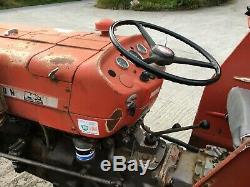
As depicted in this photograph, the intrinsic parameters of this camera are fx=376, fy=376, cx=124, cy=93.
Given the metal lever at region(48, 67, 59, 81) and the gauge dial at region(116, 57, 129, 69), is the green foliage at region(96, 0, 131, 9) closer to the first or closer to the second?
the gauge dial at region(116, 57, 129, 69)

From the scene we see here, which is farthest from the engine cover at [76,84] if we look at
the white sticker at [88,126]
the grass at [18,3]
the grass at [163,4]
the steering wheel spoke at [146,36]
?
the grass at [18,3]

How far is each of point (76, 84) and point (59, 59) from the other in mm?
173

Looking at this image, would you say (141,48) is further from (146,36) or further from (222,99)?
(222,99)

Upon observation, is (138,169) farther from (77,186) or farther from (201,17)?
(201,17)

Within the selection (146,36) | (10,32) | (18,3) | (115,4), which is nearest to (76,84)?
(146,36)

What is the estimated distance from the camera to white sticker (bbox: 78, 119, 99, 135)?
5.58 ft

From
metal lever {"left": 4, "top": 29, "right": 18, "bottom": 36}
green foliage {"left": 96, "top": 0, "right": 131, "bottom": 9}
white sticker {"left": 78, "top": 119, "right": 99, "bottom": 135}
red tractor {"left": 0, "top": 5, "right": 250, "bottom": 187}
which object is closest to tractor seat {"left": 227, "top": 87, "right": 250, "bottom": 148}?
red tractor {"left": 0, "top": 5, "right": 250, "bottom": 187}

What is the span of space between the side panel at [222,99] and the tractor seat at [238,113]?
0.09 m

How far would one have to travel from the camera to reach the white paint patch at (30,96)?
1.78 m

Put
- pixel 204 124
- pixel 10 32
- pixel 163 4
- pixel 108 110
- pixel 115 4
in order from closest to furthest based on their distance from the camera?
pixel 108 110
pixel 204 124
pixel 10 32
pixel 163 4
pixel 115 4

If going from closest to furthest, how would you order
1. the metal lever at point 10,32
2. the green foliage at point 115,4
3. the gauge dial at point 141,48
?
1. the gauge dial at point 141,48
2. the metal lever at point 10,32
3. the green foliage at point 115,4

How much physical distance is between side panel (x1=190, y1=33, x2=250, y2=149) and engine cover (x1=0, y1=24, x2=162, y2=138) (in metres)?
0.33

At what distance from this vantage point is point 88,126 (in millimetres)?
1718

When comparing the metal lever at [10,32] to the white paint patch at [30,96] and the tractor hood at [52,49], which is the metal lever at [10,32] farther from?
the white paint patch at [30,96]
